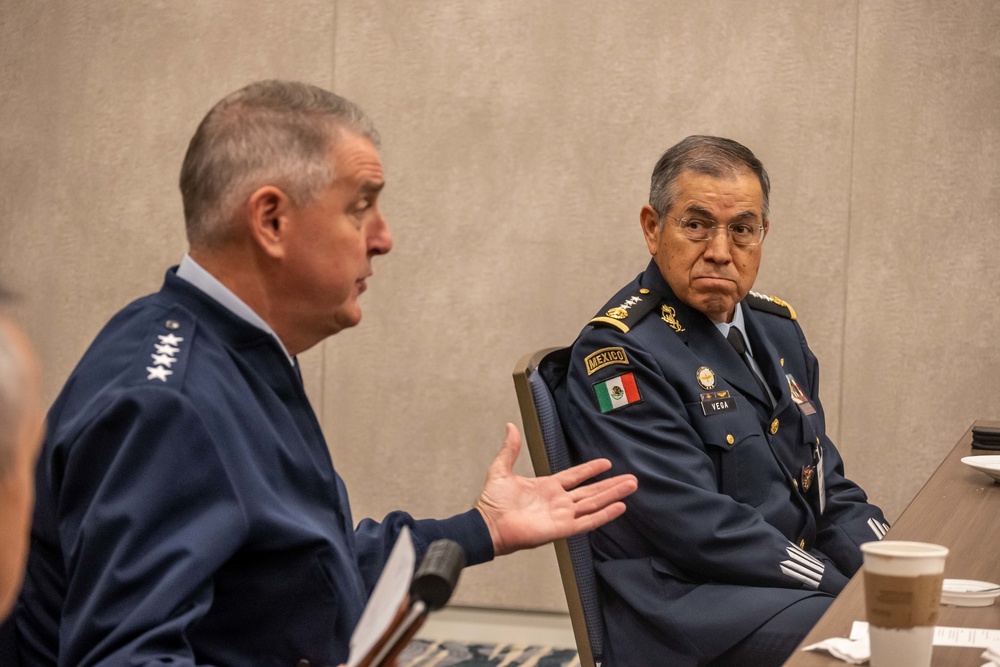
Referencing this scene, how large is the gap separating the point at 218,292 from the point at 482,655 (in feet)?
7.79

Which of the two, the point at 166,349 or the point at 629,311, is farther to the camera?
the point at 629,311

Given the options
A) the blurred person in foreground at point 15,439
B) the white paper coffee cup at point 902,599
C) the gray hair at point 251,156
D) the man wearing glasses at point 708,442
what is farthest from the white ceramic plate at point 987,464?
the blurred person in foreground at point 15,439

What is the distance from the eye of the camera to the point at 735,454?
2.24 m

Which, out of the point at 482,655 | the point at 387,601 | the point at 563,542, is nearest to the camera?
the point at 387,601

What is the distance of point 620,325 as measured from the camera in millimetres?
2268

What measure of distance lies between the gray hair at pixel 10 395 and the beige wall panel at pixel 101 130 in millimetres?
3454

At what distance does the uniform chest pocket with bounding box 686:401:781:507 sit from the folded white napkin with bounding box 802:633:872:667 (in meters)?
0.93

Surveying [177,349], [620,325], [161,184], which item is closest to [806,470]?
[620,325]

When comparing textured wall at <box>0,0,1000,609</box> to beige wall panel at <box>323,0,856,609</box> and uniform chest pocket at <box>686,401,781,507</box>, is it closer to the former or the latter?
beige wall panel at <box>323,0,856,609</box>

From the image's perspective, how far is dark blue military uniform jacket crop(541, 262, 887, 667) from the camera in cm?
205

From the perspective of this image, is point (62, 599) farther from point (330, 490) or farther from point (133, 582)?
point (330, 490)

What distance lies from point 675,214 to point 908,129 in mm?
1569

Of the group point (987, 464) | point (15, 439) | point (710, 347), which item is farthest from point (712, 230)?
point (15, 439)

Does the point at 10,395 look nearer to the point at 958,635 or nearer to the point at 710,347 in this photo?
the point at 958,635
